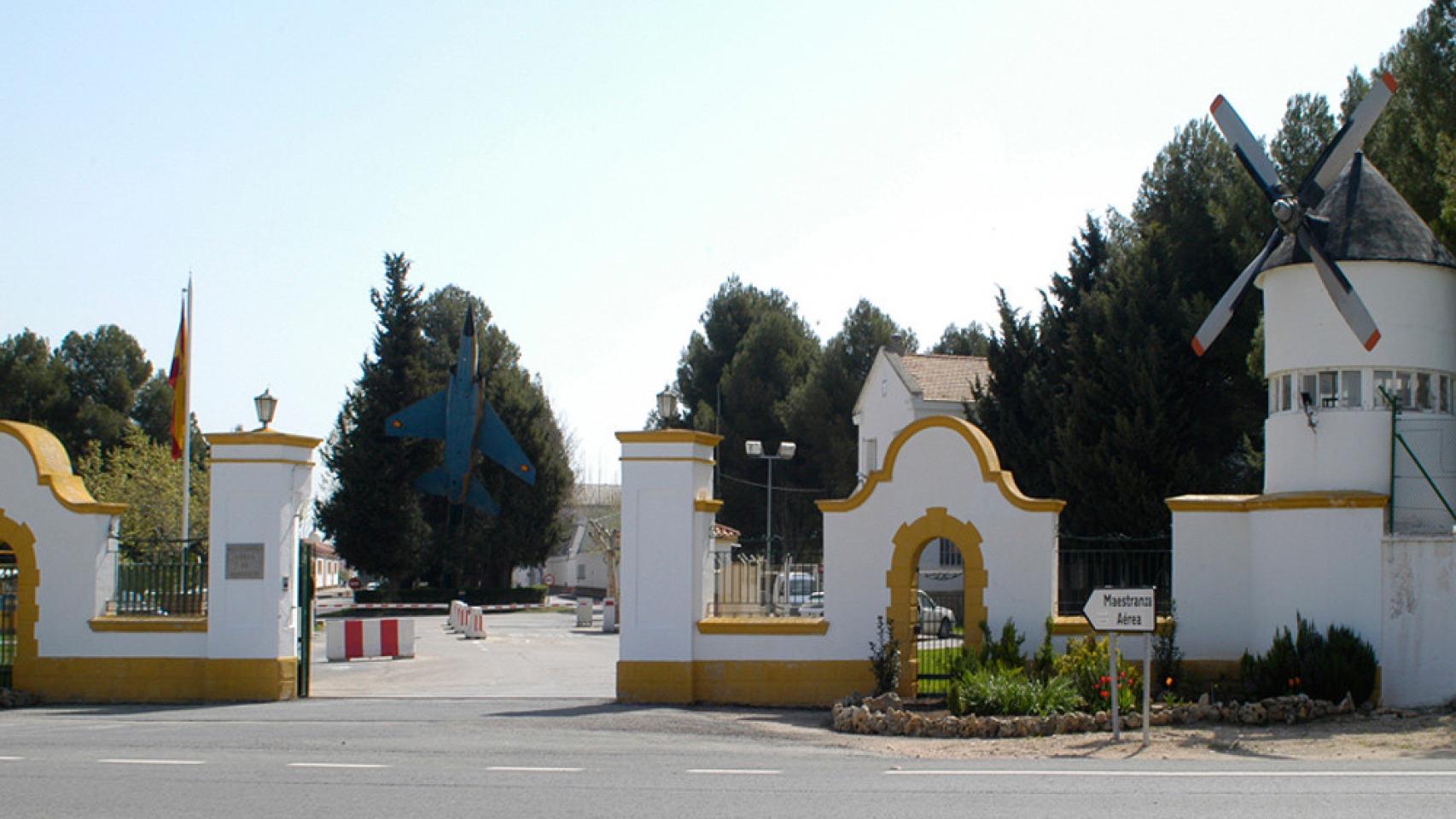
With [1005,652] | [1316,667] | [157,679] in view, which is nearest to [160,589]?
[157,679]

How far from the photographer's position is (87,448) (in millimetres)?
67375

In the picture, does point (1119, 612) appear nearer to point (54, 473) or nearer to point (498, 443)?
point (54, 473)

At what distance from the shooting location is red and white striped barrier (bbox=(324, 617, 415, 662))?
2775 cm

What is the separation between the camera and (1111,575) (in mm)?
24125

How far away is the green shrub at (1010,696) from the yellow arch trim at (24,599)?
41.7 ft

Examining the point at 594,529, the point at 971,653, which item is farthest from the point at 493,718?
the point at 594,529

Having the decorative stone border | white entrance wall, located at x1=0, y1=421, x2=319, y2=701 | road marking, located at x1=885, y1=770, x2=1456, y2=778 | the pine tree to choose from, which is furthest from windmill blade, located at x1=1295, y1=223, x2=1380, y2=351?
the pine tree

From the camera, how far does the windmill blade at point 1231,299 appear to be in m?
19.0

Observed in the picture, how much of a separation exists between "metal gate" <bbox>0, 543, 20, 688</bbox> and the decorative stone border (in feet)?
39.1

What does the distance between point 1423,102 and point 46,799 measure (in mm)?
27635

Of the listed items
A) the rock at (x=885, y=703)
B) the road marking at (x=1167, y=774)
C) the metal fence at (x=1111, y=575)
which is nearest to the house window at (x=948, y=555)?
the metal fence at (x=1111, y=575)

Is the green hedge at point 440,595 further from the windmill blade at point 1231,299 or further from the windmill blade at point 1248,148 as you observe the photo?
the windmill blade at point 1248,148

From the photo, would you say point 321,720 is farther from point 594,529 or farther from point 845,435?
point 845,435

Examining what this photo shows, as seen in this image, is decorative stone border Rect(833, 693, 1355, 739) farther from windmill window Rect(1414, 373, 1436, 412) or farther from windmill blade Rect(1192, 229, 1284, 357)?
windmill blade Rect(1192, 229, 1284, 357)
